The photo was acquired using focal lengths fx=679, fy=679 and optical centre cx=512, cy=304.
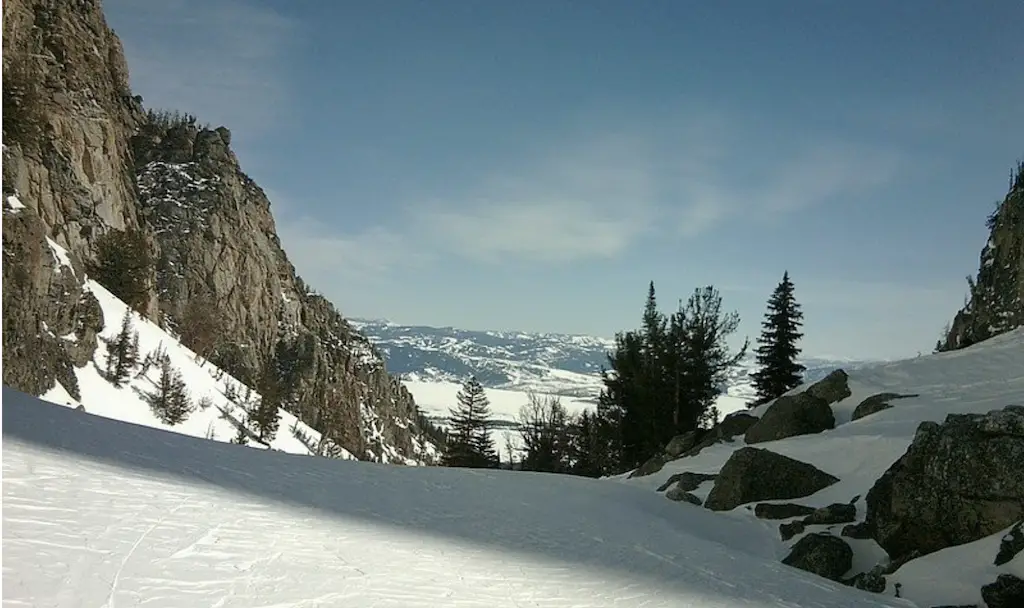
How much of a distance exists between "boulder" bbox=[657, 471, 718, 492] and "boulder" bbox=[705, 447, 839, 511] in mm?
1245

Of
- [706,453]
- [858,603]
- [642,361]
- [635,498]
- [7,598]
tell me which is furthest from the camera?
[642,361]

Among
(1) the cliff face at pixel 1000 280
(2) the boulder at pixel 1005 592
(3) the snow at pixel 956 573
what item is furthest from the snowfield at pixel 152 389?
(1) the cliff face at pixel 1000 280

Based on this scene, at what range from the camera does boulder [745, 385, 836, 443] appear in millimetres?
18062

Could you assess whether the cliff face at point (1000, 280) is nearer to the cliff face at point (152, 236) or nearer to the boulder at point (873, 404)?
the boulder at point (873, 404)

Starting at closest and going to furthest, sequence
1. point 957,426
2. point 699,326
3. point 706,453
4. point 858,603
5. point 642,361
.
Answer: point 858,603 → point 957,426 → point 706,453 → point 699,326 → point 642,361

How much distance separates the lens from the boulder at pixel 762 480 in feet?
43.5

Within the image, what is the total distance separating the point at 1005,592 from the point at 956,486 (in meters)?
2.16

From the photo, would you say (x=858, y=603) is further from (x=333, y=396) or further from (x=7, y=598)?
(x=333, y=396)

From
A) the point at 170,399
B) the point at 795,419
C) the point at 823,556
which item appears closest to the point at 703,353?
the point at 795,419

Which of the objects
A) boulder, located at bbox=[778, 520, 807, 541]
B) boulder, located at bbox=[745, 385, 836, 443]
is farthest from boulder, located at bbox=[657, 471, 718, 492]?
boulder, located at bbox=[778, 520, 807, 541]

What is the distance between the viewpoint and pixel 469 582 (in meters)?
6.38

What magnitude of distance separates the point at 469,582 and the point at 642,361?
24710 millimetres

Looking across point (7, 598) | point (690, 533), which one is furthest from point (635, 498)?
point (7, 598)

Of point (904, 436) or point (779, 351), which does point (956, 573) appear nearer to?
point (904, 436)
